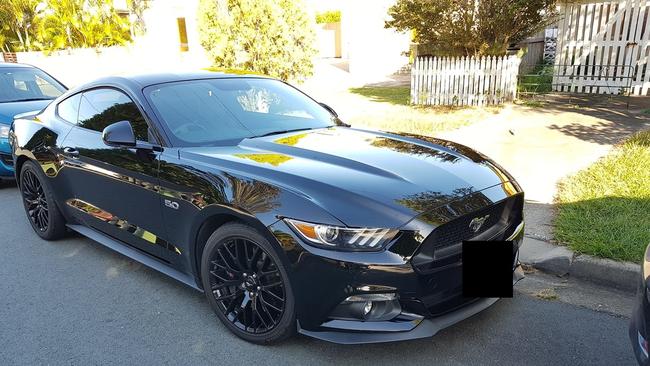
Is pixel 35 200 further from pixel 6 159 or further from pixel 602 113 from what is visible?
pixel 602 113

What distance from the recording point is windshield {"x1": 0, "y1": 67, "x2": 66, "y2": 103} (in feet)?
23.9

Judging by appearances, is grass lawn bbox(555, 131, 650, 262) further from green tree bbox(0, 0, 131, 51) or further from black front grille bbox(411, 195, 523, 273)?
green tree bbox(0, 0, 131, 51)

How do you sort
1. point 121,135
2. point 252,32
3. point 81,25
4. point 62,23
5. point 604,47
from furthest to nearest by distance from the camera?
point 81,25 → point 62,23 → point 604,47 → point 252,32 → point 121,135

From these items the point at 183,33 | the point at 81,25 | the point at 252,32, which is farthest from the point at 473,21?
the point at 81,25

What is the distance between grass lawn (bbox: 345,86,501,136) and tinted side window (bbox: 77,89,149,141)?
4496 mm

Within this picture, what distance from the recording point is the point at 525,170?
6004 mm

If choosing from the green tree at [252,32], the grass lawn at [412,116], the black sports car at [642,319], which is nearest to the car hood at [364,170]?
the black sports car at [642,319]

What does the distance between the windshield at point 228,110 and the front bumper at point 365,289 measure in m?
1.21

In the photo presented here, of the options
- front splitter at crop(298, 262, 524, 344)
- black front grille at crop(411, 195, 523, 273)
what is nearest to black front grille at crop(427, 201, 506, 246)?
black front grille at crop(411, 195, 523, 273)

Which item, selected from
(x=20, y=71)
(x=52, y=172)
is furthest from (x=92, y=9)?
(x=52, y=172)

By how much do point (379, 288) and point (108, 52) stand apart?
2173 centimetres

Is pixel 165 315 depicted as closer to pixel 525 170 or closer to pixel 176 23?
pixel 525 170

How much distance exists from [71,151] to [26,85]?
4437 mm

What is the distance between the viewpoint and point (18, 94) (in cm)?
733
